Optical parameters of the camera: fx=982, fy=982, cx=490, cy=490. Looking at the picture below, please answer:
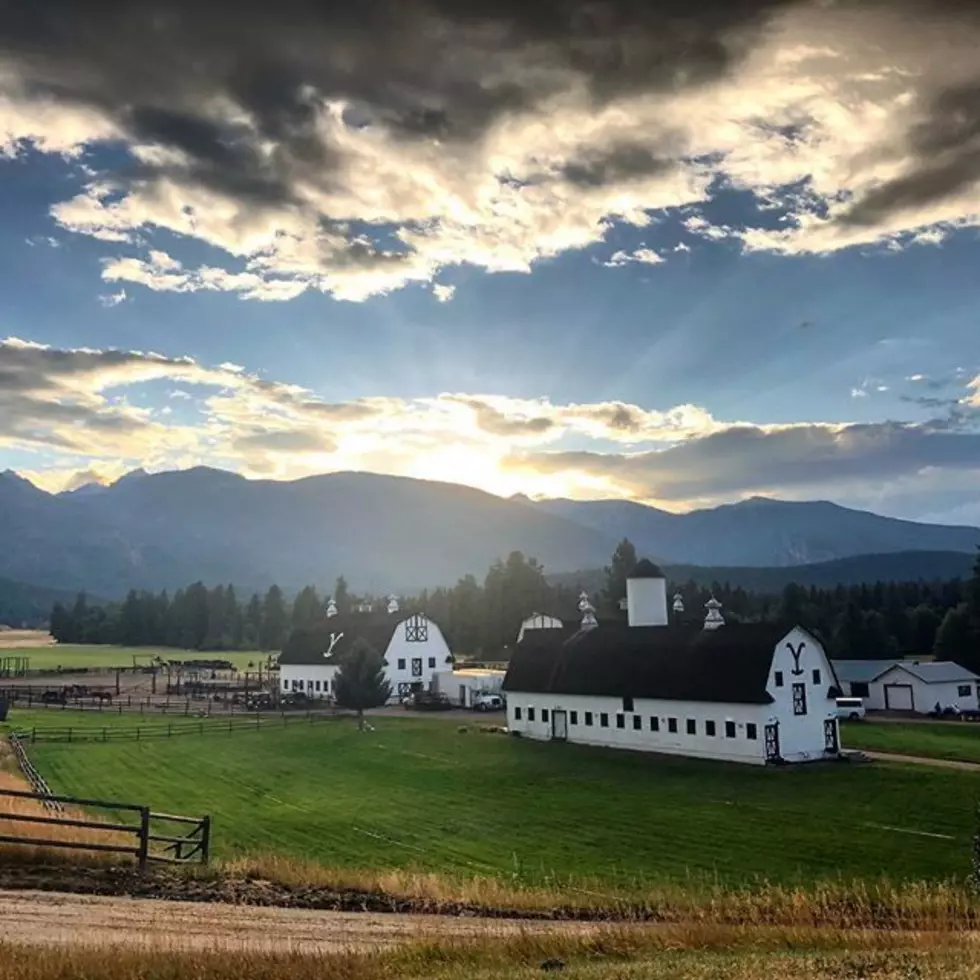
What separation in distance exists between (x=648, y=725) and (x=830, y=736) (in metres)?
9.08

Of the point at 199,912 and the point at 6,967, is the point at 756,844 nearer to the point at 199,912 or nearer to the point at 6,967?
the point at 199,912

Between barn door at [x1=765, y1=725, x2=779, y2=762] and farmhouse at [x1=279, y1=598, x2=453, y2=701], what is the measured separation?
A: 39183 mm

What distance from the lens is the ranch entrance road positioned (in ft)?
44.5

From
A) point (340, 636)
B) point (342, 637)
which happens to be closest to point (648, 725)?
point (342, 637)

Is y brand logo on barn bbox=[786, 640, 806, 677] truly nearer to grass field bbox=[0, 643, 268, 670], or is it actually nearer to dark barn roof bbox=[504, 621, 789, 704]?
dark barn roof bbox=[504, 621, 789, 704]

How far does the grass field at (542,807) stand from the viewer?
27500 millimetres

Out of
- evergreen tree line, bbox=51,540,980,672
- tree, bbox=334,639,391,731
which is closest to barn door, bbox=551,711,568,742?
tree, bbox=334,639,391,731

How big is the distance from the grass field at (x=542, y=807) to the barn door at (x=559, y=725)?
1.82 metres

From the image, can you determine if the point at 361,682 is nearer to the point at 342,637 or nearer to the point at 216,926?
the point at 342,637

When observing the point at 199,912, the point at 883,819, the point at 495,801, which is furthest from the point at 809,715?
the point at 199,912

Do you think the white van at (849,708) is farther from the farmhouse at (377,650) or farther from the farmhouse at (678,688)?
→ the farmhouse at (377,650)

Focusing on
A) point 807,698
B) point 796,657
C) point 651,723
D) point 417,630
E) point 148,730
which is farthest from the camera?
point 417,630

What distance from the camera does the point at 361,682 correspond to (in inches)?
2608

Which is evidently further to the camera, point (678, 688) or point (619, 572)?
point (619, 572)
